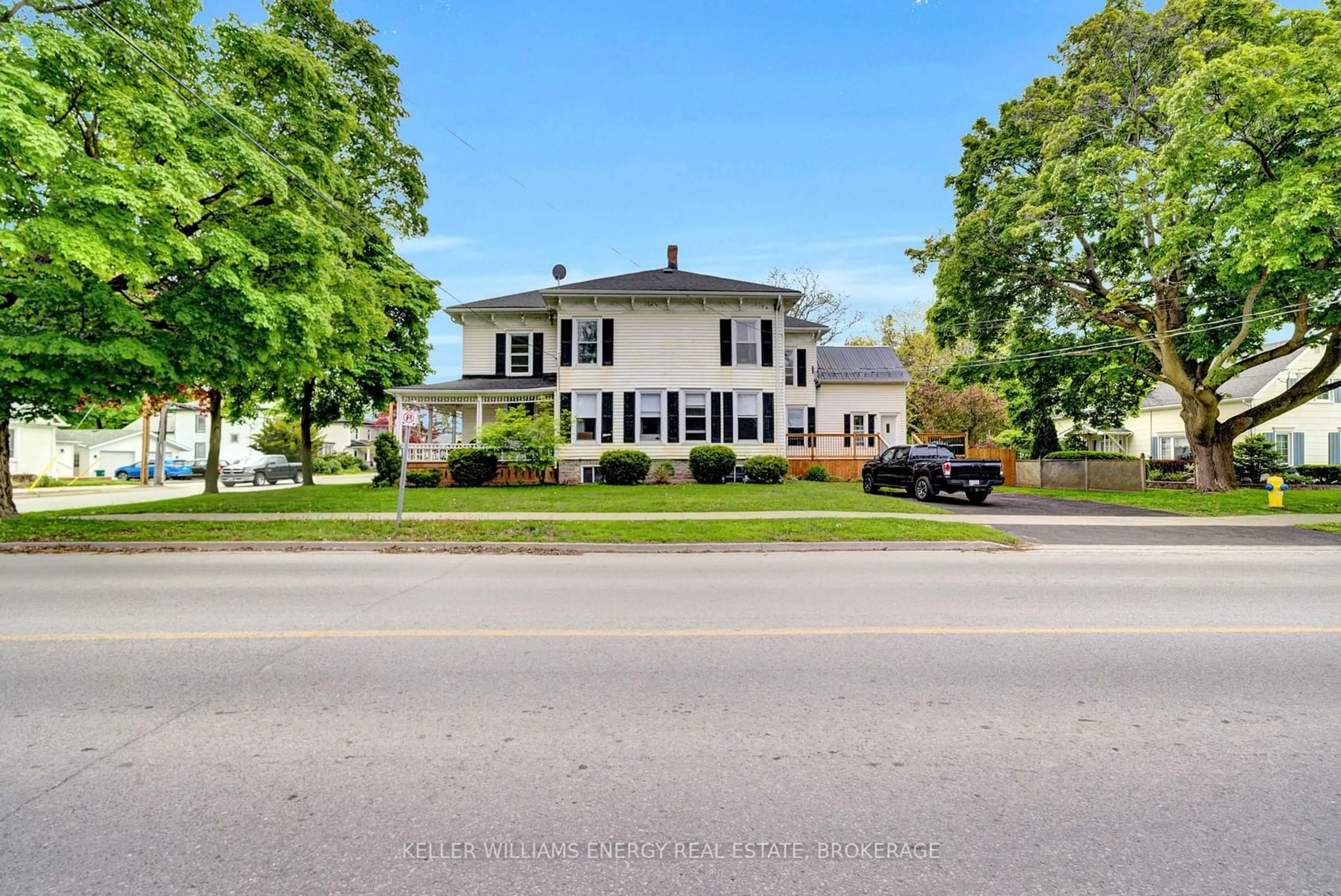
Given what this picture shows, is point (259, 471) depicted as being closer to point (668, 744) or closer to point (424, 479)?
point (424, 479)

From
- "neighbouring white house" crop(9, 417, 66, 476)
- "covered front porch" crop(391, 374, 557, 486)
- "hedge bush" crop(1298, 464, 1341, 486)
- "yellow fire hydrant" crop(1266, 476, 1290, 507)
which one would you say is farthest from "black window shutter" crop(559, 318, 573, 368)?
"neighbouring white house" crop(9, 417, 66, 476)

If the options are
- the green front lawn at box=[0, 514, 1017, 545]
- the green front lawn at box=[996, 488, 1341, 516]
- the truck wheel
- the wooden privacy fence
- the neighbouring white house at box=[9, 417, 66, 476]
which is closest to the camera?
the green front lawn at box=[0, 514, 1017, 545]

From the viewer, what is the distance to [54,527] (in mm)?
12328

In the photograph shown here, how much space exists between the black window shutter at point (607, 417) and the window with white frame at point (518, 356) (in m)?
4.99

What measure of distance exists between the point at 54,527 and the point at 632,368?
17442 mm

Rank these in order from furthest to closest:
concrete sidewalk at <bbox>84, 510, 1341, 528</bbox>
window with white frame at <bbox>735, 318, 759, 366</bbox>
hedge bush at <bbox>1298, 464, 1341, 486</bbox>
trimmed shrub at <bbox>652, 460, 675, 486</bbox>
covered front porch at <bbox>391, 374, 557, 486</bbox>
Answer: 1. hedge bush at <bbox>1298, 464, 1341, 486</bbox>
2. window with white frame at <bbox>735, 318, 759, 366</bbox>
3. covered front porch at <bbox>391, 374, 557, 486</bbox>
4. trimmed shrub at <bbox>652, 460, 675, 486</bbox>
5. concrete sidewalk at <bbox>84, 510, 1341, 528</bbox>

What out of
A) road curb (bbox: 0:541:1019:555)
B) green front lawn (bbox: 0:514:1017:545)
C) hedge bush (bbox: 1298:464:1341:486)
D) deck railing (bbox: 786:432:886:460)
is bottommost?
road curb (bbox: 0:541:1019:555)

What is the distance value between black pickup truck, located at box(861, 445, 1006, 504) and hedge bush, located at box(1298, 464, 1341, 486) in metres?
20.8

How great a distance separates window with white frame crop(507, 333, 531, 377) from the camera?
28719 mm

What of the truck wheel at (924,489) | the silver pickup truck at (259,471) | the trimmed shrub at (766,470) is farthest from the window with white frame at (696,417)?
the silver pickup truck at (259,471)

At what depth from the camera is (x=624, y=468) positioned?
23703mm

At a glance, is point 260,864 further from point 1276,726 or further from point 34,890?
point 1276,726

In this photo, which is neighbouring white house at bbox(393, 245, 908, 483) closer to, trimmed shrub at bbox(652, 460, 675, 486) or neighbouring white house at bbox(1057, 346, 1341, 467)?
trimmed shrub at bbox(652, 460, 675, 486)

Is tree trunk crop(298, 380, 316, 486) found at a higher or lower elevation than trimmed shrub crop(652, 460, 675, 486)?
higher
